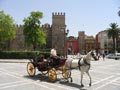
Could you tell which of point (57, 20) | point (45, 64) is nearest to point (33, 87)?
point (45, 64)

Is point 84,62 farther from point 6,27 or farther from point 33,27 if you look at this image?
point 33,27

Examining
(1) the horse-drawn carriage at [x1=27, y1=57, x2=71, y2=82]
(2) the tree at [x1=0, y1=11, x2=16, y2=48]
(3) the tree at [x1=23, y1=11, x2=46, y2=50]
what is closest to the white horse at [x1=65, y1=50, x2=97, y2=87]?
(1) the horse-drawn carriage at [x1=27, y1=57, x2=71, y2=82]

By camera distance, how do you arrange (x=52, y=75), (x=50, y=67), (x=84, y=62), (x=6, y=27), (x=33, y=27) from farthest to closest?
1. (x=33, y=27)
2. (x=6, y=27)
3. (x=50, y=67)
4. (x=52, y=75)
5. (x=84, y=62)

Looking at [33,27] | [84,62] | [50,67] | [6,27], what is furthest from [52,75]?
[33,27]

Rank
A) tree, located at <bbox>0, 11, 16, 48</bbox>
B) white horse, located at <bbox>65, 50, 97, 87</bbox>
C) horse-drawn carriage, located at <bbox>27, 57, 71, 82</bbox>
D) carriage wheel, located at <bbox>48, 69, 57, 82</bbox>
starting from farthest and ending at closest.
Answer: tree, located at <bbox>0, 11, 16, 48</bbox> → horse-drawn carriage, located at <bbox>27, 57, 71, 82</bbox> → carriage wheel, located at <bbox>48, 69, 57, 82</bbox> → white horse, located at <bbox>65, 50, 97, 87</bbox>

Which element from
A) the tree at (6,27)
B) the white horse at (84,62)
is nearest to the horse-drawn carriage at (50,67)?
the white horse at (84,62)

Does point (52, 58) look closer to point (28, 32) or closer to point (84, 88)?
point (84, 88)

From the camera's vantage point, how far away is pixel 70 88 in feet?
45.5

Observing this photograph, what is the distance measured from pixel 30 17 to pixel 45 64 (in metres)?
51.7

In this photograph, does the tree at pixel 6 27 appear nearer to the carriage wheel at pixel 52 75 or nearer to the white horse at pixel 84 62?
the carriage wheel at pixel 52 75

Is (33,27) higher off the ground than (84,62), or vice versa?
(33,27)

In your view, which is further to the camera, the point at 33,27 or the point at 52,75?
the point at 33,27

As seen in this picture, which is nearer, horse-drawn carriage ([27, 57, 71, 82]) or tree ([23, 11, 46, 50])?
horse-drawn carriage ([27, 57, 71, 82])

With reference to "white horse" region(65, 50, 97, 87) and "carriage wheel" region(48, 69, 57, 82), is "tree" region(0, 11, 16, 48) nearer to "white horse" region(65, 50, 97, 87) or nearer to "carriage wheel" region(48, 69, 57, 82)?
"carriage wheel" region(48, 69, 57, 82)
